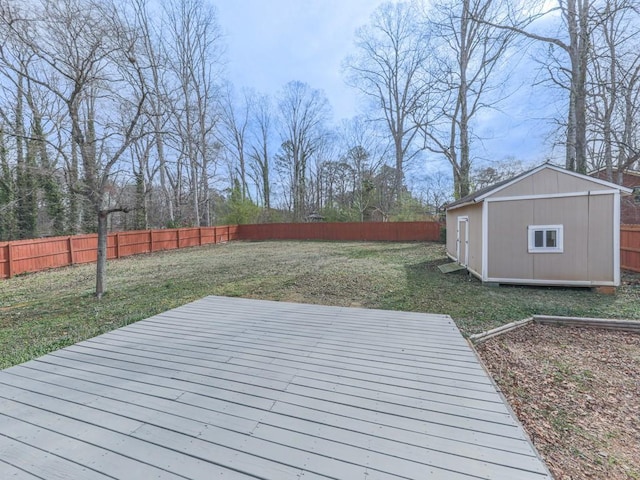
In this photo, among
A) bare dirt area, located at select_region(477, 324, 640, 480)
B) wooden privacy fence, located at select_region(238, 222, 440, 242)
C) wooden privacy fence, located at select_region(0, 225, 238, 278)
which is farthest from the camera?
wooden privacy fence, located at select_region(238, 222, 440, 242)

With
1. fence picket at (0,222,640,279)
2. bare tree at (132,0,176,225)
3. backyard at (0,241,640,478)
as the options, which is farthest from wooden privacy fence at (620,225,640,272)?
bare tree at (132,0,176,225)

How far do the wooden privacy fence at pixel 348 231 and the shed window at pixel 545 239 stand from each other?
443 inches

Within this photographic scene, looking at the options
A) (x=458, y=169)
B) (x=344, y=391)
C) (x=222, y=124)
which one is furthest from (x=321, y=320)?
(x=222, y=124)

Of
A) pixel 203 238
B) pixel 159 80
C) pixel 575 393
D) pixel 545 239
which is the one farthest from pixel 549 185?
pixel 159 80

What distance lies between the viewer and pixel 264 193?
88.1 feet

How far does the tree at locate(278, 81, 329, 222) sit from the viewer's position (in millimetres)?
25641

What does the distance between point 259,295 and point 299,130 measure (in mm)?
22299

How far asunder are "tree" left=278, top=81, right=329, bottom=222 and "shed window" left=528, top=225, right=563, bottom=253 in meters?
20.7

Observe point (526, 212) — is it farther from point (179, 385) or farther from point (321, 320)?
point (179, 385)

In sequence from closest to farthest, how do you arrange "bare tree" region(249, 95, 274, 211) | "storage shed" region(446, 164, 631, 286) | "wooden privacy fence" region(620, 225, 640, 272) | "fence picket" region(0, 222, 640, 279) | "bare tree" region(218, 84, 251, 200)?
"storage shed" region(446, 164, 631, 286), "wooden privacy fence" region(620, 225, 640, 272), "fence picket" region(0, 222, 640, 279), "bare tree" region(218, 84, 251, 200), "bare tree" region(249, 95, 274, 211)

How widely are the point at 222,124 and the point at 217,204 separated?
19.8 feet

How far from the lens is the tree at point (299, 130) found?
84.1 feet

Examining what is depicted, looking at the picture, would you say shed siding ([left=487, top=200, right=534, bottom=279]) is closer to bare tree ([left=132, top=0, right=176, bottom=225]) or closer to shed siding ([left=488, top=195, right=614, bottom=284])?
shed siding ([left=488, top=195, right=614, bottom=284])

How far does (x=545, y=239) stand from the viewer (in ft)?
20.6
